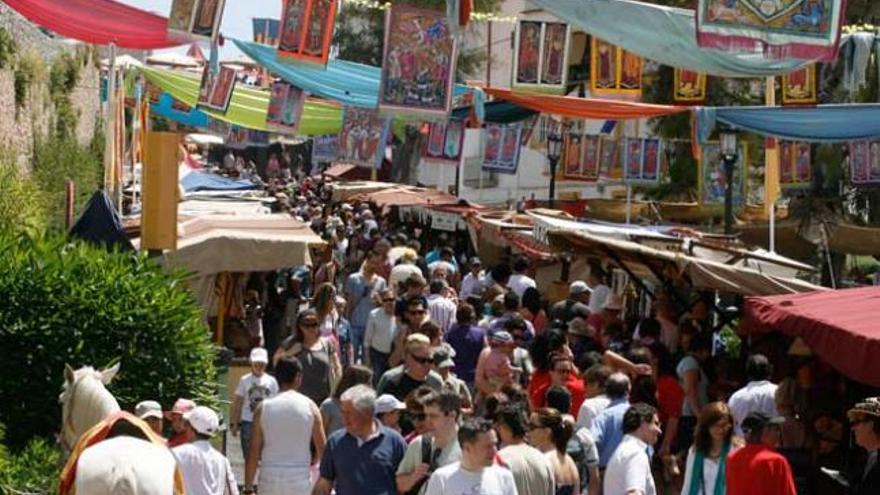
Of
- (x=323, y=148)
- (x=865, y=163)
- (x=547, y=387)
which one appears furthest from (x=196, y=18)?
(x=323, y=148)

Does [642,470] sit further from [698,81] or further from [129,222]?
[698,81]

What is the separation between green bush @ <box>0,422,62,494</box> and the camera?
995 cm

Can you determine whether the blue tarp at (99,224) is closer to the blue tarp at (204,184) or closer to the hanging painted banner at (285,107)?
the hanging painted banner at (285,107)

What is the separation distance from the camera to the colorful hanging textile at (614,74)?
24.1 m

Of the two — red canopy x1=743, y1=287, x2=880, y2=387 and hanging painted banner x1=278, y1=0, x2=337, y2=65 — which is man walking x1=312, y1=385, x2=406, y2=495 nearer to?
red canopy x1=743, y1=287, x2=880, y2=387

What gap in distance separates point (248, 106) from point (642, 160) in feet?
25.7

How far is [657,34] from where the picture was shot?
59.3ft

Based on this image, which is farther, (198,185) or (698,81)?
(198,185)

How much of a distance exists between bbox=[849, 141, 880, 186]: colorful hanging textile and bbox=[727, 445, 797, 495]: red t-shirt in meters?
15.6

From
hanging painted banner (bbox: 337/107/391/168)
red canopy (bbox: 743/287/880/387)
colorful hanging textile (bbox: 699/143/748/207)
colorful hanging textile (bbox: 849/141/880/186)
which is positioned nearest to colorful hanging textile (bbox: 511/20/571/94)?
colorful hanging textile (bbox: 699/143/748/207)

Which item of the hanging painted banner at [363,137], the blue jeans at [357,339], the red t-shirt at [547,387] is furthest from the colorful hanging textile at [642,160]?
the red t-shirt at [547,387]

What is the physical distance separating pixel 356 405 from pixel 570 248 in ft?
27.4

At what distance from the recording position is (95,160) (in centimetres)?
3550

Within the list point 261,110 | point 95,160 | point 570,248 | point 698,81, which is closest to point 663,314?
point 570,248
